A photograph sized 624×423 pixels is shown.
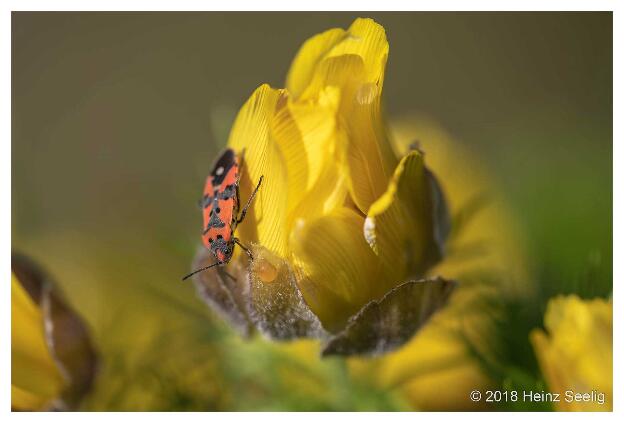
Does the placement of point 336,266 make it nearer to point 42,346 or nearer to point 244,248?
point 244,248

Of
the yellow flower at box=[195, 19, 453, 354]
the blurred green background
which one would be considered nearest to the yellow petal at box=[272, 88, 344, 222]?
the yellow flower at box=[195, 19, 453, 354]

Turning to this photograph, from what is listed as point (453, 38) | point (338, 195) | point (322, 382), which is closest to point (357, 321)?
point (338, 195)

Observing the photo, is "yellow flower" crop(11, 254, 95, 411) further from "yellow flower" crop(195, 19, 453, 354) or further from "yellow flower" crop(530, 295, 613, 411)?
"yellow flower" crop(530, 295, 613, 411)

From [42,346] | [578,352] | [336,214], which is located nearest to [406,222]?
[336,214]

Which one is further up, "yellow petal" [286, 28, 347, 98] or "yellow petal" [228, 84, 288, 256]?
"yellow petal" [286, 28, 347, 98]

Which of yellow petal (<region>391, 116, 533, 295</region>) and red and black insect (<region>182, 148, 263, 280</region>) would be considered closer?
red and black insect (<region>182, 148, 263, 280</region>)

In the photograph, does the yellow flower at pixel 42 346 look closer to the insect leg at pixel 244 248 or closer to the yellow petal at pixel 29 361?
the yellow petal at pixel 29 361

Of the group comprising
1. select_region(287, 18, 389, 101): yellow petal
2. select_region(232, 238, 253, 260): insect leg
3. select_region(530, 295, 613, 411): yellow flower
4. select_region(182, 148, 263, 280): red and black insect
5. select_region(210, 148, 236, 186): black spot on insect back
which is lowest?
select_region(530, 295, 613, 411): yellow flower
